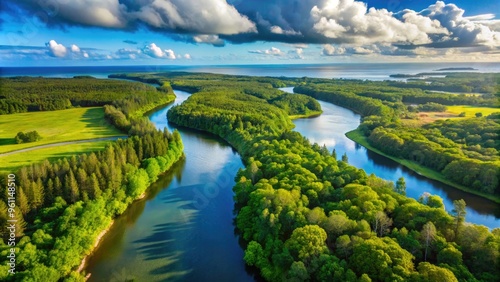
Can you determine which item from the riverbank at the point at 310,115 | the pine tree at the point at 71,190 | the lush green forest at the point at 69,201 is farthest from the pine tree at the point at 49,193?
the riverbank at the point at 310,115

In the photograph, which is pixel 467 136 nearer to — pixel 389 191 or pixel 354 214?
pixel 389 191

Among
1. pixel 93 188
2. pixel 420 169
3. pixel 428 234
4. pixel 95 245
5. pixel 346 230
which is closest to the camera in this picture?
pixel 428 234

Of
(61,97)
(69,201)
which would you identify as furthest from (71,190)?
(61,97)

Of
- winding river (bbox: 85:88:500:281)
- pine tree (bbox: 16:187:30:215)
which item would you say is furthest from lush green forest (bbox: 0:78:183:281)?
winding river (bbox: 85:88:500:281)

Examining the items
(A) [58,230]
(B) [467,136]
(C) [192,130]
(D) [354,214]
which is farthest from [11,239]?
(B) [467,136]

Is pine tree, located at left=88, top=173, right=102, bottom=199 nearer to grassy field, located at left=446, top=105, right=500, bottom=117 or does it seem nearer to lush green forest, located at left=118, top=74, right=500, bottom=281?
lush green forest, located at left=118, top=74, right=500, bottom=281

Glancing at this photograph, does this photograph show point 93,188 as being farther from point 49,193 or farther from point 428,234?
point 428,234
